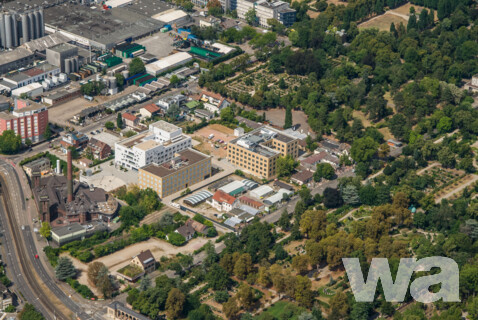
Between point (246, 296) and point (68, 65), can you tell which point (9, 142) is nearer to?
point (68, 65)

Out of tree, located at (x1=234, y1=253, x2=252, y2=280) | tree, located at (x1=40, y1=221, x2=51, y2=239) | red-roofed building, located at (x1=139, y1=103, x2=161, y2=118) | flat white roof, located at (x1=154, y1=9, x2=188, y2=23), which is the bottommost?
tree, located at (x1=40, y1=221, x2=51, y2=239)

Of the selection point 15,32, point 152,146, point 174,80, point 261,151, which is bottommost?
point 174,80

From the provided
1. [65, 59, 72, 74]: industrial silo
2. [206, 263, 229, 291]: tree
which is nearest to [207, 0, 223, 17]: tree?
[65, 59, 72, 74]: industrial silo

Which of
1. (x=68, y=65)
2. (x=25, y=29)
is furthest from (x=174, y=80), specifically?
(x=25, y=29)

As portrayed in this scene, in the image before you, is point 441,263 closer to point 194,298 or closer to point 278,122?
point 194,298

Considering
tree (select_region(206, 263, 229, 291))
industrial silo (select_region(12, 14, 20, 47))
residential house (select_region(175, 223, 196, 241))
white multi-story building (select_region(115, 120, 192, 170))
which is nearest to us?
tree (select_region(206, 263, 229, 291))

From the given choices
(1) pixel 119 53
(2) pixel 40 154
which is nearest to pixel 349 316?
(2) pixel 40 154

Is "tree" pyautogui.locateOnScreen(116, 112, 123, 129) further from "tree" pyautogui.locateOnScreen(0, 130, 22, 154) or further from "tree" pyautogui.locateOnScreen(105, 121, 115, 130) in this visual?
"tree" pyautogui.locateOnScreen(0, 130, 22, 154)
